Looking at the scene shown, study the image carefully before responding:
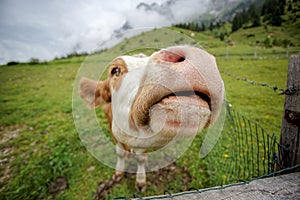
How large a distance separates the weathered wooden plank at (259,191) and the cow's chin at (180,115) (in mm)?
392

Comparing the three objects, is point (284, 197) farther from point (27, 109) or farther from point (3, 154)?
point (27, 109)

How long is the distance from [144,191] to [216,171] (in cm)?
133

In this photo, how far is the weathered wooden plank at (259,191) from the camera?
83 cm

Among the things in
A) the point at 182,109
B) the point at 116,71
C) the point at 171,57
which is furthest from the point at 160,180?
the point at 171,57

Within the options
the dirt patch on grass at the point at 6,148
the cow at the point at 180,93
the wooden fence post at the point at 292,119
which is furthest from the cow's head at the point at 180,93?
the dirt patch on grass at the point at 6,148

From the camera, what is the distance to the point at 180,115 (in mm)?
1032

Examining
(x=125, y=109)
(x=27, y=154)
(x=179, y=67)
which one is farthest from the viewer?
(x=27, y=154)

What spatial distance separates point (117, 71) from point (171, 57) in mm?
1064

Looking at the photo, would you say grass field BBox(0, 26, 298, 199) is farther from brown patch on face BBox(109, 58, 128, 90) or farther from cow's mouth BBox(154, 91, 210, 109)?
cow's mouth BBox(154, 91, 210, 109)

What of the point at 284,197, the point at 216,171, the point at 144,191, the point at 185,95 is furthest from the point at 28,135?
the point at 284,197

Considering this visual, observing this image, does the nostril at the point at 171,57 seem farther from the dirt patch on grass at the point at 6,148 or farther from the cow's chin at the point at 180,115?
the dirt patch on grass at the point at 6,148

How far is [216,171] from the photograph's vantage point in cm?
299

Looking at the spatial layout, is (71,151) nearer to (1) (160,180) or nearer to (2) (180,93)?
(1) (160,180)

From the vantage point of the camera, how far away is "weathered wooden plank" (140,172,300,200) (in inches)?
32.8
